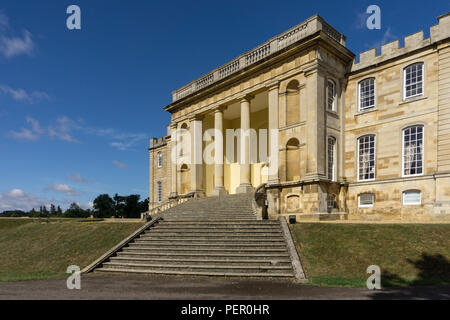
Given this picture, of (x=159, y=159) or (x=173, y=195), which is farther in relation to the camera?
(x=159, y=159)

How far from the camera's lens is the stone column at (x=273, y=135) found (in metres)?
21.7

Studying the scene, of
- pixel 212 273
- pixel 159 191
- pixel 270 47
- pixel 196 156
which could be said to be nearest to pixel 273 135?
pixel 270 47

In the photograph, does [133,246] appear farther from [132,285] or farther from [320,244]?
[320,244]

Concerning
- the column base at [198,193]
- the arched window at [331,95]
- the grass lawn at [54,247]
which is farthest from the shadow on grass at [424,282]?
the column base at [198,193]

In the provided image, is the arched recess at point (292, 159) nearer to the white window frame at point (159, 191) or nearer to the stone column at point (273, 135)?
the stone column at point (273, 135)

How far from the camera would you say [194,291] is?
28.9ft

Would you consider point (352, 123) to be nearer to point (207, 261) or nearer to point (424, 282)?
point (424, 282)

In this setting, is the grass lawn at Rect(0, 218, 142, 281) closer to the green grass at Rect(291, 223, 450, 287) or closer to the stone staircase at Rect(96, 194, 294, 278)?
the stone staircase at Rect(96, 194, 294, 278)

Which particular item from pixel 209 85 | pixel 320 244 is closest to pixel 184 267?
pixel 320 244

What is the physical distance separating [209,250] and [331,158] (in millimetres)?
11971

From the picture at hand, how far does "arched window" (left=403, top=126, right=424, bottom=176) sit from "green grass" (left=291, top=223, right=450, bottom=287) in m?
6.97

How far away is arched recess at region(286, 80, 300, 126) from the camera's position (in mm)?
21984
